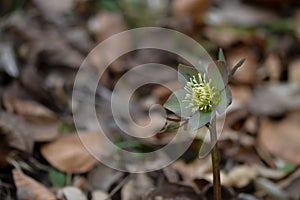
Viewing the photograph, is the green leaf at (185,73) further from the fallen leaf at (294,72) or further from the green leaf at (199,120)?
the fallen leaf at (294,72)

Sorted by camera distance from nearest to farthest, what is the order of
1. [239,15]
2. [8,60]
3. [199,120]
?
1. [199,120]
2. [8,60]
3. [239,15]

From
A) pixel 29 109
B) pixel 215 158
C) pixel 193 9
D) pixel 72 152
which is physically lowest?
pixel 215 158

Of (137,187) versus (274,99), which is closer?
(137,187)

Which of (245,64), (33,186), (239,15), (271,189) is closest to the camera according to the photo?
(33,186)

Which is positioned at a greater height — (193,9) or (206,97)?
(193,9)

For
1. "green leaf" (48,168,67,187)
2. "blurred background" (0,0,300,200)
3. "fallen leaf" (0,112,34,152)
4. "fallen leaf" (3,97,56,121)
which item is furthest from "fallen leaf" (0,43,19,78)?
"green leaf" (48,168,67,187)

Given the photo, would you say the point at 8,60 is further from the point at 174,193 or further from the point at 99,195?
the point at 174,193

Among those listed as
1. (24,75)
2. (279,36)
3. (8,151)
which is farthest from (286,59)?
(8,151)

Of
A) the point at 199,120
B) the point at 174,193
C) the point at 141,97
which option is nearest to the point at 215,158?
the point at 199,120

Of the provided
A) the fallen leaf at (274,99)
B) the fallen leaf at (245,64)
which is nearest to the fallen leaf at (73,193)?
the fallen leaf at (274,99)
